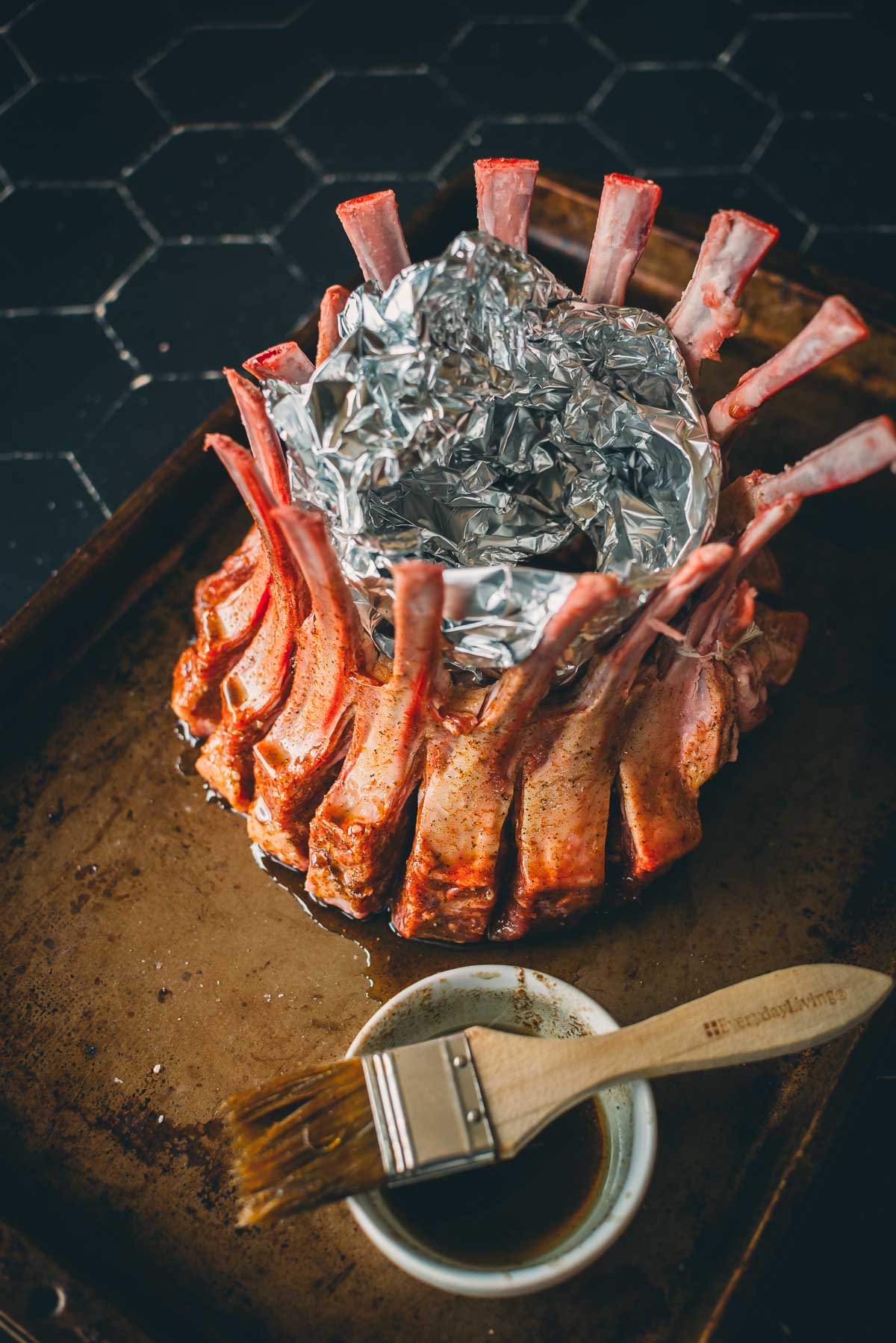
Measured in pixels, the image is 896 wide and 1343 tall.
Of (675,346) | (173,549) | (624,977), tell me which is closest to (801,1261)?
(624,977)

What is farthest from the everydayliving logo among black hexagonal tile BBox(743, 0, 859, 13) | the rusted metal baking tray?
black hexagonal tile BBox(743, 0, 859, 13)

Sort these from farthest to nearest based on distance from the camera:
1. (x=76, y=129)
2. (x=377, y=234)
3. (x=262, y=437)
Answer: (x=76, y=129) → (x=377, y=234) → (x=262, y=437)

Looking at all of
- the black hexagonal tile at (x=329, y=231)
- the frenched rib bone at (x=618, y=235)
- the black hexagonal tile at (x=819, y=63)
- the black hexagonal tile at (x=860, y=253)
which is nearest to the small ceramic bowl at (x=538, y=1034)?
the frenched rib bone at (x=618, y=235)

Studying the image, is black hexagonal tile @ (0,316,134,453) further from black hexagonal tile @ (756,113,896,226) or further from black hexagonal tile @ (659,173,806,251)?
black hexagonal tile @ (756,113,896,226)

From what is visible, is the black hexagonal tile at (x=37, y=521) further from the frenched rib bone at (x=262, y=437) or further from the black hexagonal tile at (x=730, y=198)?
the black hexagonal tile at (x=730, y=198)

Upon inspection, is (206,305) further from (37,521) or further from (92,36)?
(92,36)

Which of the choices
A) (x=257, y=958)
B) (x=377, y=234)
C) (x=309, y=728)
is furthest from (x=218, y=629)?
(x=377, y=234)
